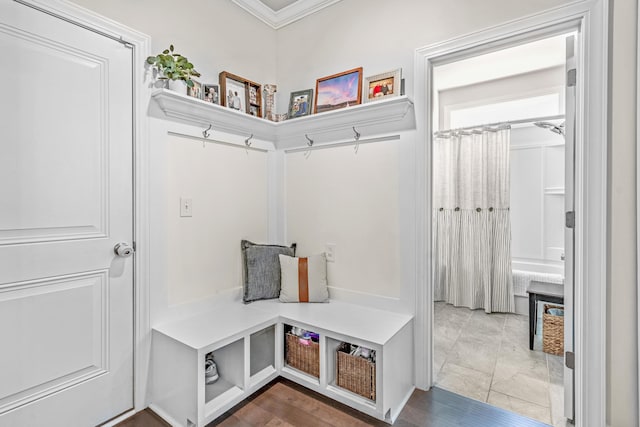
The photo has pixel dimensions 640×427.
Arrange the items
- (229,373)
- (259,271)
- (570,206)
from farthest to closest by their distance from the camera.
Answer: (259,271), (229,373), (570,206)

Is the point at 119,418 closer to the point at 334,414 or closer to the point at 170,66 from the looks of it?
the point at 334,414

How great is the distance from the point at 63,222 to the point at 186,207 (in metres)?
0.61

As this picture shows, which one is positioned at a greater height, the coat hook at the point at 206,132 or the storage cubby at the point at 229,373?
the coat hook at the point at 206,132

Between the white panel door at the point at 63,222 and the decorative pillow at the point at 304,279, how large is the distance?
0.94 m

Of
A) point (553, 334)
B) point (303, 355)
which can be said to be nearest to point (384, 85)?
point (303, 355)

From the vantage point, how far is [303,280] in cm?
222

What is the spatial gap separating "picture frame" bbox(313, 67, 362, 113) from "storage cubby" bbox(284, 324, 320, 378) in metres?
1.52

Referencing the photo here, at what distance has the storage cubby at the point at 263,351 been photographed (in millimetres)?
1993

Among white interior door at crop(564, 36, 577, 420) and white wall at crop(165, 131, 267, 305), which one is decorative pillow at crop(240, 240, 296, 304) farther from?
white interior door at crop(564, 36, 577, 420)

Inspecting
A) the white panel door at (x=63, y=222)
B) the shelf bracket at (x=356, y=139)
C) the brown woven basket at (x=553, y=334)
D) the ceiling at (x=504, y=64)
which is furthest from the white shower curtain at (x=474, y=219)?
the white panel door at (x=63, y=222)

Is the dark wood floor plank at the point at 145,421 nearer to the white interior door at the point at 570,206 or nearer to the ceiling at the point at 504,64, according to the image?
the white interior door at the point at 570,206

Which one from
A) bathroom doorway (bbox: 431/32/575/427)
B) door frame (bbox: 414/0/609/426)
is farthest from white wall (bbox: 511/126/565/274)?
door frame (bbox: 414/0/609/426)

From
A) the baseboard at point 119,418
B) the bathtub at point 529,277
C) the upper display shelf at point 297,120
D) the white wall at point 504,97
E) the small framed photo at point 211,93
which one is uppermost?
the white wall at point 504,97

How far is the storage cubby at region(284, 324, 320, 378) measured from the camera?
1.88 meters
